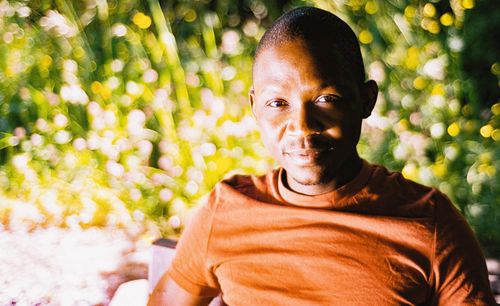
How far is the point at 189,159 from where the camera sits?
Result: 2.85 meters

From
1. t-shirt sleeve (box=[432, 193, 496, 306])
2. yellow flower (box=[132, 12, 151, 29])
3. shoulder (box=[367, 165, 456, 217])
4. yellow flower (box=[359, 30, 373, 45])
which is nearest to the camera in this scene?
t-shirt sleeve (box=[432, 193, 496, 306])

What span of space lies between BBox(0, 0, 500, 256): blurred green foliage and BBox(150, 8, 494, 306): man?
1.13 m

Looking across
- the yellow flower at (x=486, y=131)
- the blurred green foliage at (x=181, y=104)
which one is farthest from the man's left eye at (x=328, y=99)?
the yellow flower at (x=486, y=131)

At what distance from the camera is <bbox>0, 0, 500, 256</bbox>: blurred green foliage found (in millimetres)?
2469

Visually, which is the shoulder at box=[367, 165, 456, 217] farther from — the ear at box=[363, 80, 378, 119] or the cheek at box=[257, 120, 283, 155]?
the cheek at box=[257, 120, 283, 155]

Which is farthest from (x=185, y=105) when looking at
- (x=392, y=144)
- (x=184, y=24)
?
(x=392, y=144)

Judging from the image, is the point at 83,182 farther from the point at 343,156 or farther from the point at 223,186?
the point at 343,156

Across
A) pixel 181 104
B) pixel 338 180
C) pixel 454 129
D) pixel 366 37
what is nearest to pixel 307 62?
pixel 338 180

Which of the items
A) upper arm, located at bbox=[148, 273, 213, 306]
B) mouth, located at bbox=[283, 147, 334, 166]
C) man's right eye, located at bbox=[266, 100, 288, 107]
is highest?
man's right eye, located at bbox=[266, 100, 288, 107]

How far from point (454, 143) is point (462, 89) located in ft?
0.88

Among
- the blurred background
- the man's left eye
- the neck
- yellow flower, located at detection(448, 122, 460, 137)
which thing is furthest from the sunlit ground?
yellow flower, located at detection(448, 122, 460, 137)

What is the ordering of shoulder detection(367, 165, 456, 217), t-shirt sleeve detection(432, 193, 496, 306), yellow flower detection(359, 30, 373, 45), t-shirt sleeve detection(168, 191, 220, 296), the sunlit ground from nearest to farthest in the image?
t-shirt sleeve detection(432, 193, 496, 306) → shoulder detection(367, 165, 456, 217) → t-shirt sleeve detection(168, 191, 220, 296) → the sunlit ground → yellow flower detection(359, 30, 373, 45)

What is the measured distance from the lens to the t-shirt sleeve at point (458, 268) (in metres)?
1.22

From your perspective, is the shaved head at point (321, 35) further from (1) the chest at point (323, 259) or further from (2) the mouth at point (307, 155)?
(1) the chest at point (323, 259)
